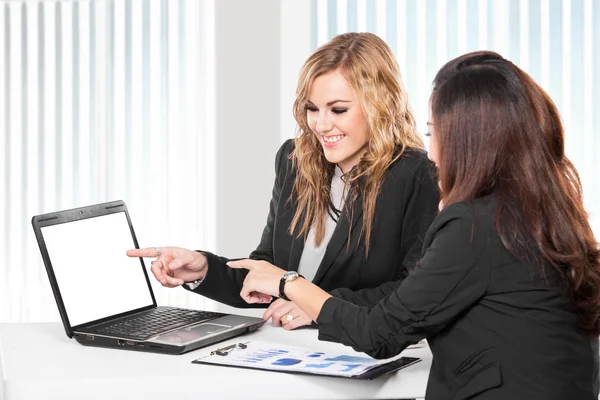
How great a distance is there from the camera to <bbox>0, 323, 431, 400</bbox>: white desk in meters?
1.54

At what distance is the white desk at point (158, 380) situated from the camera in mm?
1537

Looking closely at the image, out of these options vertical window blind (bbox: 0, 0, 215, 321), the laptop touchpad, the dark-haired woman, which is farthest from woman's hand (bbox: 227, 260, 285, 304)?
vertical window blind (bbox: 0, 0, 215, 321)

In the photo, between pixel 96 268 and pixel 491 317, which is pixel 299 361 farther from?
pixel 96 268

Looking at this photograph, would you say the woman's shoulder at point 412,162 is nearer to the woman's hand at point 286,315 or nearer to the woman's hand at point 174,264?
the woman's hand at point 286,315

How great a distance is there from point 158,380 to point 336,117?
3.14 feet

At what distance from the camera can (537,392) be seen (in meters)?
1.45

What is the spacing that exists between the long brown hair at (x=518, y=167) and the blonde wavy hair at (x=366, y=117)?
0.67m

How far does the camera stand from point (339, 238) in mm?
2199

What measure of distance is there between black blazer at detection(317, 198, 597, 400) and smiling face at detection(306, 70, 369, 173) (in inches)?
30.0

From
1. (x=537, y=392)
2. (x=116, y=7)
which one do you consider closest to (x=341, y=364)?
(x=537, y=392)

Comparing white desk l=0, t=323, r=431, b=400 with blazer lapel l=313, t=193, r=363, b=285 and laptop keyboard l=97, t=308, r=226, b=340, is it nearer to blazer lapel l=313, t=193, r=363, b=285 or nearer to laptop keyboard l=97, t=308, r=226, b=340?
laptop keyboard l=97, t=308, r=226, b=340

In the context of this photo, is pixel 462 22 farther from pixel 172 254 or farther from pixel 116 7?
pixel 172 254

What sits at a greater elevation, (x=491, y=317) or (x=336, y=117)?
(x=336, y=117)

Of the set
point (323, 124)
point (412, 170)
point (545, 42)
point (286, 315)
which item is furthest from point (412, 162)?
point (545, 42)
